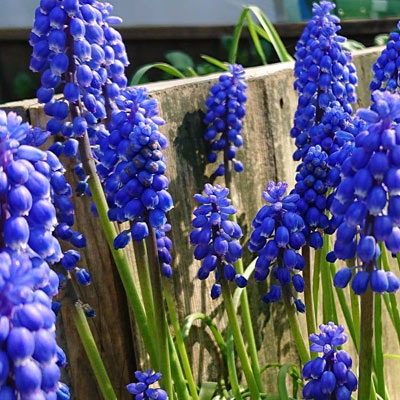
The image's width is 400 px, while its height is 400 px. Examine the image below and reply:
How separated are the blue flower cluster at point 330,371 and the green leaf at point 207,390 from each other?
94 cm

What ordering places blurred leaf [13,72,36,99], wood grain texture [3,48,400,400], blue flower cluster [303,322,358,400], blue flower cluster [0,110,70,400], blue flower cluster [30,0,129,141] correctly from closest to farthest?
blue flower cluster [0,110,70,400] → blue flower cluster [303,322,358,400] → blue flower cluster [30,0,129,141] → wood grain texture [3,48,400,400] → blurred leaf [13,72,36,99]

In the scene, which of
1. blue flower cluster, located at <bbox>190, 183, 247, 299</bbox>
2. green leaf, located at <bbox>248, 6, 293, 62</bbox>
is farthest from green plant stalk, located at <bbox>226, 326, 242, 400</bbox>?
green leaf, located at <bbox>248, 6, 293, 62</bbox>

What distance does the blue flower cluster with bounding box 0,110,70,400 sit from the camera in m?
1.36

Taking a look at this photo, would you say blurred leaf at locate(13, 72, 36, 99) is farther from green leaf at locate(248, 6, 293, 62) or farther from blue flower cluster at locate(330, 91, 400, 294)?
blue flower cluster at locate(330, 91, 400, 294)

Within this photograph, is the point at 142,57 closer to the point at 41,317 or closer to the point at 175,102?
the point at 175,102

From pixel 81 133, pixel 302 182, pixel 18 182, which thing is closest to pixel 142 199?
pixel 81 133

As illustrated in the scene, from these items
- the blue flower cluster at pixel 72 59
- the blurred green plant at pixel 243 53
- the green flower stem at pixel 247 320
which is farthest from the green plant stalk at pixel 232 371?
the blurred green plant at pixel 243 53

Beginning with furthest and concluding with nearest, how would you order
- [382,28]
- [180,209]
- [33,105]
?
[382,28] < [180,209] < [33,105]

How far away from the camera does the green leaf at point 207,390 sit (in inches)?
121

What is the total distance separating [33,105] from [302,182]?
110cm

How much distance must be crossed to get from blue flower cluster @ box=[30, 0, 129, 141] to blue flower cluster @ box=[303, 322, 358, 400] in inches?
36.9

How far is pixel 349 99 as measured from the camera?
312 centimetres

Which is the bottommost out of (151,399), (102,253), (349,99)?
(151,399)

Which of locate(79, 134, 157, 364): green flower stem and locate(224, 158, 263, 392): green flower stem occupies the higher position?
locate(79, 134, 157, 364): green flower stem
